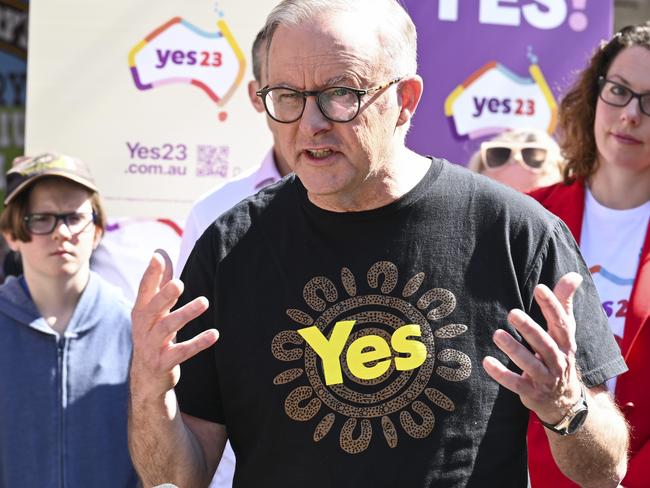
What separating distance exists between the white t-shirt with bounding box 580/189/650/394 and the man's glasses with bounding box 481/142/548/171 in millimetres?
950

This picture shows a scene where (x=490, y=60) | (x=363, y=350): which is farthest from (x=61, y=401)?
(x=490, y=60)

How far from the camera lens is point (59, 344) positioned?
3.35 meters

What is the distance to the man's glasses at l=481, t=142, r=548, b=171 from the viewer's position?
4.05 metres

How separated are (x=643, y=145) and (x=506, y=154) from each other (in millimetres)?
1046

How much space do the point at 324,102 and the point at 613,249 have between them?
1.39 m

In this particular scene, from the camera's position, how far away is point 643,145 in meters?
3.04

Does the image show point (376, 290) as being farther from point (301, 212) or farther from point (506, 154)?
point (506, 154)

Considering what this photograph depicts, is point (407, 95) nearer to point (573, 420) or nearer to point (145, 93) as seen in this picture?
point (573, 420)

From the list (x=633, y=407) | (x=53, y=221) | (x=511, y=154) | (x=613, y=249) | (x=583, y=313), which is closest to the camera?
(x=583, y=313)

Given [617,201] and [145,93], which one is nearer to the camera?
[617,201]

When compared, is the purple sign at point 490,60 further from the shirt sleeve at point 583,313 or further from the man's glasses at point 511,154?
the shirt sleeve at point 583,313

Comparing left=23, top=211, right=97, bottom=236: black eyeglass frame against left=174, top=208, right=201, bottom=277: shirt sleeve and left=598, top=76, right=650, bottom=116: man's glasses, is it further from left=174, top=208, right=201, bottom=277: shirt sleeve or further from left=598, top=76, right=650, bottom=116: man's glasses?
left=598, top=76, right=650, bottom=116: man's glasses

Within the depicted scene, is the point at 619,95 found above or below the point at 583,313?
above

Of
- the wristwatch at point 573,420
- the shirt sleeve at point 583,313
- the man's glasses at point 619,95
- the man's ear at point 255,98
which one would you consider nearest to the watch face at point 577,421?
the wristwatch at point 573,420
